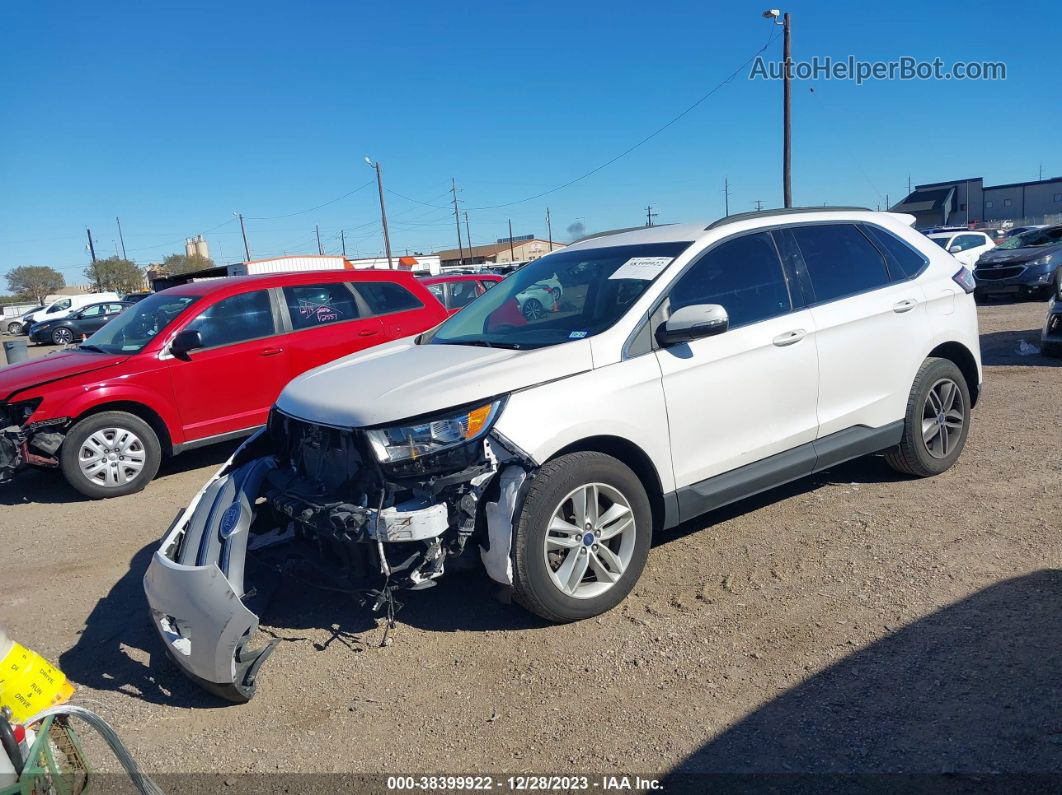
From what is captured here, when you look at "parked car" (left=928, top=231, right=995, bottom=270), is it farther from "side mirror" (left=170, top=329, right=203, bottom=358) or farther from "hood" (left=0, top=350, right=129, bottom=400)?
"hood" (left=0, top=350, right=129, bottom=400)

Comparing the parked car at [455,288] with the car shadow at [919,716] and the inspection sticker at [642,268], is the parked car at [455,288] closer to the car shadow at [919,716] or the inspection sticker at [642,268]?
the inspection sticker at [642,268]

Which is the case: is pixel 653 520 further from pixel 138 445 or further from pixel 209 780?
pixel 138 445

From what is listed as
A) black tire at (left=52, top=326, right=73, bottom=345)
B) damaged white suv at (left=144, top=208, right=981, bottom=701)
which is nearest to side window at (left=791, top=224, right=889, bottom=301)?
damaged white suv at (left=144, top=208, right=981, bottom=701)

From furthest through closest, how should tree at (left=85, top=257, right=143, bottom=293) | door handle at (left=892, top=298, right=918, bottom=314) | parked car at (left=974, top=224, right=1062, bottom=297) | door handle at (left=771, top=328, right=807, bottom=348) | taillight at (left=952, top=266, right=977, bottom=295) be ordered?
tree at (left=85, top=257, right=143, bottom=293)
parked car at (left=974, top=224, right=1062, bottom=297)
taillight at (left=952, top=266, right=977, bottom=295)
door handle at (left=892, top=298, right=918, bottom=314)
door handle at (left=771, top=328, right=807, bottom=348)

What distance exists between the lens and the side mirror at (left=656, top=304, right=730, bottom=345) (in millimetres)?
3916

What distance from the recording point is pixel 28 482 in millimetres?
7496

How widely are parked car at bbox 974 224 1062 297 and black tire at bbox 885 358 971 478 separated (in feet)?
41.6

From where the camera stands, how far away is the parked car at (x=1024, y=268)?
15875 millimetres

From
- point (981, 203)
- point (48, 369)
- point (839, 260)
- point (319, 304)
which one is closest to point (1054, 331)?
point (839, 260)

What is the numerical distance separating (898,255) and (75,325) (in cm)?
3188

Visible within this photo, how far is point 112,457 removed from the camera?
6.71 metres

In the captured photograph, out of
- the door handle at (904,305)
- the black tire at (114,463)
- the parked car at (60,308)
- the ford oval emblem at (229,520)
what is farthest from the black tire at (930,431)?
the parked car at (60,308)

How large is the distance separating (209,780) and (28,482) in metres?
5.83

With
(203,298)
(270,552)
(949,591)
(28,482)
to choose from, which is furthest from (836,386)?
(28,482)
